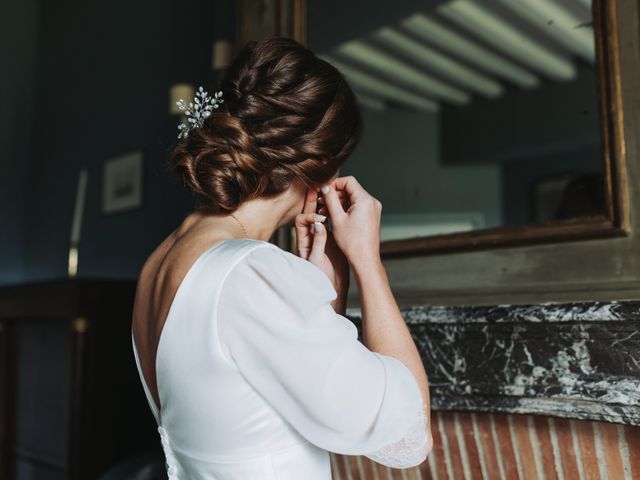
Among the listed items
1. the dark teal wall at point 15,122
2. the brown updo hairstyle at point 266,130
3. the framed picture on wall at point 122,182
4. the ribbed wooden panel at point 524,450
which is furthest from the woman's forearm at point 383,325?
the dark teal wall at point 15,122

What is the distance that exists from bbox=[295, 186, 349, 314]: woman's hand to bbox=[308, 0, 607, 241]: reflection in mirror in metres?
0.54

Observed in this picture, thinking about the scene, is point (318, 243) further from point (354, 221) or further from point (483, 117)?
point (483, 117)

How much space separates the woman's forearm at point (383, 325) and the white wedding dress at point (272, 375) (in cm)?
4

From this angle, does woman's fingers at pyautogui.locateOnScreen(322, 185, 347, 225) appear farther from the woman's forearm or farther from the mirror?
the mirror

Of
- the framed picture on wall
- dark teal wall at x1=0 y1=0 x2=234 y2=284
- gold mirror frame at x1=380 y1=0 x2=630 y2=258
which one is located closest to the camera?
gold mirror frame at x1=380 y1=0 x2=630 y2=258

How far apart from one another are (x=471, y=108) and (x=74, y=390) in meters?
1.82

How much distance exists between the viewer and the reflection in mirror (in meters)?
1.60

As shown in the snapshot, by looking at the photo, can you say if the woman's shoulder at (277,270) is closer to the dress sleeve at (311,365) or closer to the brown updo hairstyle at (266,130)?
the dress sleeve at (311,365)

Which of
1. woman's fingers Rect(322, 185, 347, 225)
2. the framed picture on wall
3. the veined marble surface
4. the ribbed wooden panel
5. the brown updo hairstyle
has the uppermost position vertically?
the framed picture on wall

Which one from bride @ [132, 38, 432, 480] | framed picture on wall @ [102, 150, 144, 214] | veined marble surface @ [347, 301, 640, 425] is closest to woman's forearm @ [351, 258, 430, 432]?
bride @ [132, 38, 432, 480]

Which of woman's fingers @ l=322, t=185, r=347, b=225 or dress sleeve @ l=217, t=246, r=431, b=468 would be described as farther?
woman's fingers @ l=322, t=185, r=347, b=225

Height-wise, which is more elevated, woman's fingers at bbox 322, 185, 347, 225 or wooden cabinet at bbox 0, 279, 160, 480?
woman's fingers at bbox 322, 185, 347, 225

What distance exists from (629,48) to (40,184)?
149 inches

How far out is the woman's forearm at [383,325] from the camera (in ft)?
3.65
